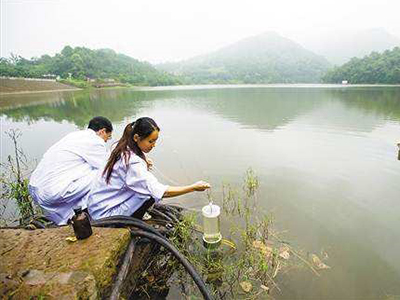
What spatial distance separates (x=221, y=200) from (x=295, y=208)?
1336 mm

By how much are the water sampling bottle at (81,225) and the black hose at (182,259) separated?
1.22 ft

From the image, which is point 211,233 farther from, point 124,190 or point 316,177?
point 316,177

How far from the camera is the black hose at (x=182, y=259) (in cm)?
197

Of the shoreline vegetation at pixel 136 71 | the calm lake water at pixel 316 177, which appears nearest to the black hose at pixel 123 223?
the calm lake water at pixel 316 177

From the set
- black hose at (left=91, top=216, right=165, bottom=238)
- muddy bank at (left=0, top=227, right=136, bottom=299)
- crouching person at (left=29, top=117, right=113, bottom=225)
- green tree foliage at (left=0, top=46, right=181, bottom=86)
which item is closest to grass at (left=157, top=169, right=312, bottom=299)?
black hose at (left=91, top=216, right=165, bottom=238)

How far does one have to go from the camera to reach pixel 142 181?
90.2 inches

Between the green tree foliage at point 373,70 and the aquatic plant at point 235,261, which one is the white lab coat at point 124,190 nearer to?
the aquatic plant at point 235,261

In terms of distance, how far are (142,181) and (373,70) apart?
264ft

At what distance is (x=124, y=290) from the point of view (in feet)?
7.13

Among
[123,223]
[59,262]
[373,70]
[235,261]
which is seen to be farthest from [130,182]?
[373,70]

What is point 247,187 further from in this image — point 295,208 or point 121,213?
point 121,213

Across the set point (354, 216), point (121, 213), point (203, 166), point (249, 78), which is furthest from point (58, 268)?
point (249, 78)

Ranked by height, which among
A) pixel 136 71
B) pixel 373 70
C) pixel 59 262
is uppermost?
pixel 136 71

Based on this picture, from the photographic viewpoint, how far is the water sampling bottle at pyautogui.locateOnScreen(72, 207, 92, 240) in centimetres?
189
